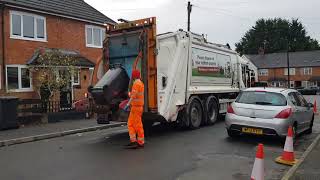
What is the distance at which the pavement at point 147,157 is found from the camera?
7.39 meters

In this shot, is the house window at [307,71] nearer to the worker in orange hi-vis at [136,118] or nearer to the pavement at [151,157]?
the pavement at [151,157]

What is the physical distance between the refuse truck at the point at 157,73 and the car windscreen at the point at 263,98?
2194mm

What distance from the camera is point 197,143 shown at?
1075cm

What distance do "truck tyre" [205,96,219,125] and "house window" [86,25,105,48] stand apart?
11259mm

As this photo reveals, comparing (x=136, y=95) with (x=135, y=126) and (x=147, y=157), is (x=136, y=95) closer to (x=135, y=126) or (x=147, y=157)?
(x=135, y=126)

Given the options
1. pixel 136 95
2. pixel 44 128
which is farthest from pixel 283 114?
pixel 44 128

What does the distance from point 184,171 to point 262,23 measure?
93.2 metres

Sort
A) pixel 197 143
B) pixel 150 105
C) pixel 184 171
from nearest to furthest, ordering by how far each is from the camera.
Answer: pixel 184 171 → pixel 197 143 → pixel 150 105

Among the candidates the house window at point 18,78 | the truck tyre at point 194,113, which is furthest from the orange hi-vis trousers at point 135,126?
the house window at point 18,78

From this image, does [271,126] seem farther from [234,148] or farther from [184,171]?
[184,171]

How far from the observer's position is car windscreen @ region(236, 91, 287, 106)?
35.3ft

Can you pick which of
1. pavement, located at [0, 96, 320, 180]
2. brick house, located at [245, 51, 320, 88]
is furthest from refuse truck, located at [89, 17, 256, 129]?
brick house, located at [245, 51, 320, 88]

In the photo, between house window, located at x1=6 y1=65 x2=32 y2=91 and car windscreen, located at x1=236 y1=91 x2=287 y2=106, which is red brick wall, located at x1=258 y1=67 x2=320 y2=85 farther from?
car windscreen, located at x1=236 y1=91 x2=287 y2=106

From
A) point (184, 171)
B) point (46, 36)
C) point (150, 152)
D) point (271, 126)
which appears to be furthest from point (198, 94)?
point (46, 36)
